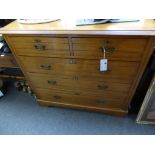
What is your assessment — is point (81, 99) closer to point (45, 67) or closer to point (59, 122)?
point (59, 122)

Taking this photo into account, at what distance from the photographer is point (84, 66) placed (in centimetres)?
117

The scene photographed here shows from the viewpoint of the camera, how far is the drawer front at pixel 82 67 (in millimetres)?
1112

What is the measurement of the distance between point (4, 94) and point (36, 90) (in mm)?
627

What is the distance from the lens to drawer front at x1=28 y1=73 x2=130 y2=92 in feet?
4.19

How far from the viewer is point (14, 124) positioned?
5.29 feet

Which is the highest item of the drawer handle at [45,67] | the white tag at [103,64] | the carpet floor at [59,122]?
the white tag at [103,64]

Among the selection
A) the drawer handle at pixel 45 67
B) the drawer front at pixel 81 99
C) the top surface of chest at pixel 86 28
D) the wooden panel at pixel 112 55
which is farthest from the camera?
the drawer front at pixel 81 99

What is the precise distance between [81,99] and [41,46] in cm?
66

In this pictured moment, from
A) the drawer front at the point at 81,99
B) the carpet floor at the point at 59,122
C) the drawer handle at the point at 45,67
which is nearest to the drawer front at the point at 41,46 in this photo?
the drawer handle at the point at 45,67

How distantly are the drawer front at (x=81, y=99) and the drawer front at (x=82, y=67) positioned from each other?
26 centimetres

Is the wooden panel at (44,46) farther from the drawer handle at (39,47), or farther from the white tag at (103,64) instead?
the white tag at (103,64)

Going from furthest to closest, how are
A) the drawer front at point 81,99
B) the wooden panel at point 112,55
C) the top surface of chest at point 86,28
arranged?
1. the drawer front at point 81,99
2. the wooden panel at point 112,55
3. the top surface of chest at point 86,28

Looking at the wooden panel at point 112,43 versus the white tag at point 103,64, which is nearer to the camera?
the wooden panel at point 112,43
